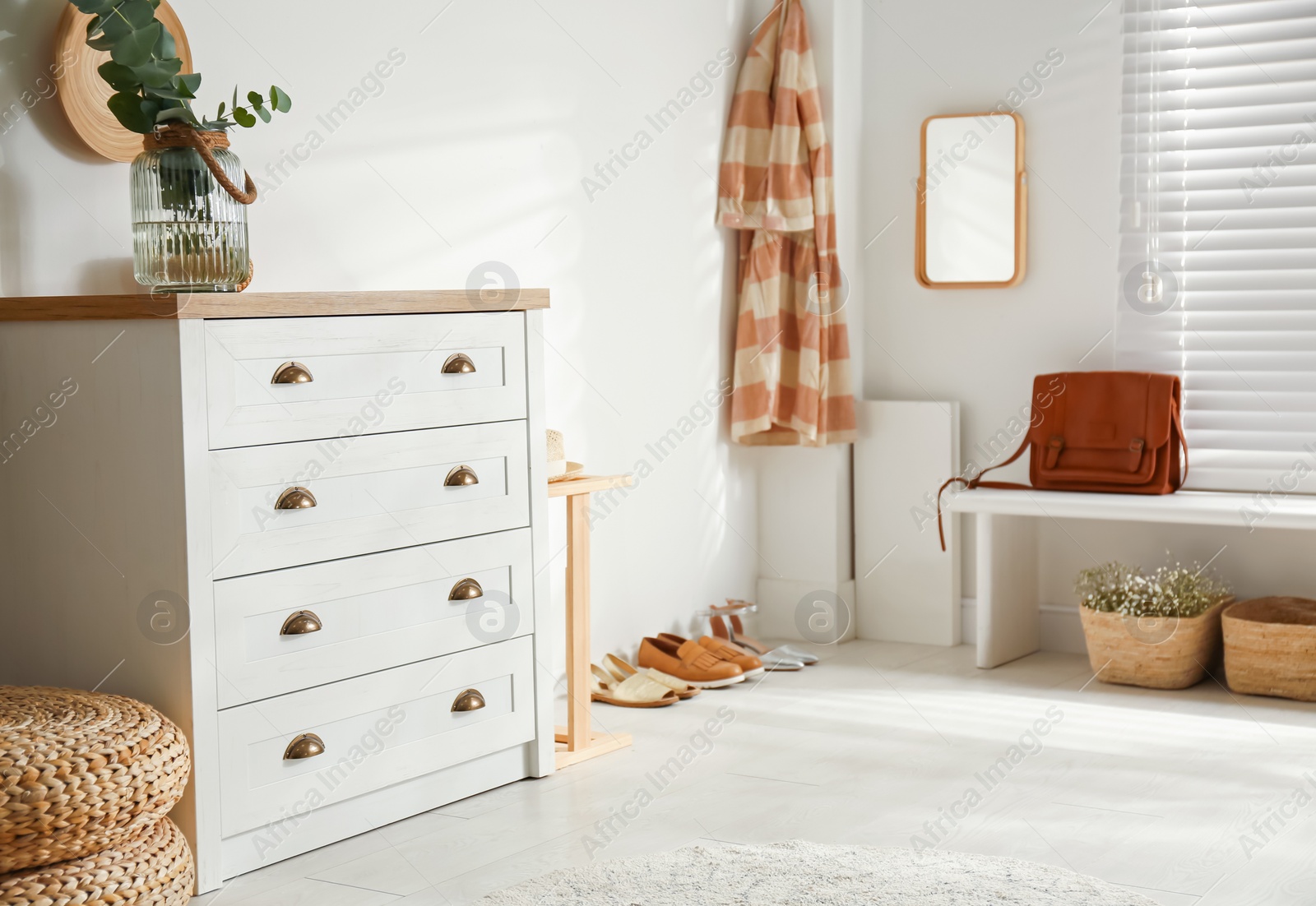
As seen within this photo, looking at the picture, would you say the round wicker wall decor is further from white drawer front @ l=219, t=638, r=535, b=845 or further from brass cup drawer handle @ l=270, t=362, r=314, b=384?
white drawer front @ l=219, t=638, r=535, b=845

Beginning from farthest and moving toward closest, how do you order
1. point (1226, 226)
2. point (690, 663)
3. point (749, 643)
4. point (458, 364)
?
point (749, 643), point (1226, 226), point (690, 663), point (458, 364)

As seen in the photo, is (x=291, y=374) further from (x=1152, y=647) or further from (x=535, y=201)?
(x=1152, y=647)

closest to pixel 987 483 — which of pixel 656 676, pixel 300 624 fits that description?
pixel 656 676

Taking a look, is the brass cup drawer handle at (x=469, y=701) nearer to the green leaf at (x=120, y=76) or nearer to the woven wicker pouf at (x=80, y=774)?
the woven wicker pouf at (x=80, y=774)

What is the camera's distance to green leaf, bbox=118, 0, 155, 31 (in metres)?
2.32

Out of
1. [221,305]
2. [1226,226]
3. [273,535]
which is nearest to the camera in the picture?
[221,305]

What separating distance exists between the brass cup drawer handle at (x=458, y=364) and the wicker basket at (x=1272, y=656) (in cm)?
216

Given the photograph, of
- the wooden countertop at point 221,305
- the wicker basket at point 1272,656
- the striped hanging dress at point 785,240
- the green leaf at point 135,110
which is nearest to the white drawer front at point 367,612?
the wooden countertop at point 221,305

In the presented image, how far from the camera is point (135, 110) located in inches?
93.4

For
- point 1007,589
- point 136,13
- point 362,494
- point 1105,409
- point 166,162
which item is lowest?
point 1007,589

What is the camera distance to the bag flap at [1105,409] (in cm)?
385

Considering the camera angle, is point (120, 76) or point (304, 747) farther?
point (304, 747)

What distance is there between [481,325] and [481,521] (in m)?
0.40

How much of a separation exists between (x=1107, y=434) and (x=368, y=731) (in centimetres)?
230
